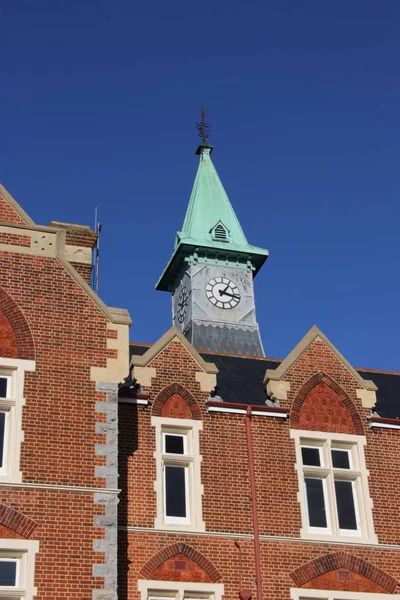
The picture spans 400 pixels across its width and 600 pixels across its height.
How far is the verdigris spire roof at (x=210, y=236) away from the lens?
56531 millimetres

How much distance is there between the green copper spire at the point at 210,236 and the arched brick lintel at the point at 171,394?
34.5 metres

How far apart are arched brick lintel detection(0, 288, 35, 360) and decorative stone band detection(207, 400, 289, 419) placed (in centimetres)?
489

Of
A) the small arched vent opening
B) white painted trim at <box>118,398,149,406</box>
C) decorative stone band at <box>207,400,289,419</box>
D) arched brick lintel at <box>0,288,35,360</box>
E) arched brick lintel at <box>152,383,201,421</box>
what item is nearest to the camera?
arched brick lintel at <box>0,288,35,360</box>

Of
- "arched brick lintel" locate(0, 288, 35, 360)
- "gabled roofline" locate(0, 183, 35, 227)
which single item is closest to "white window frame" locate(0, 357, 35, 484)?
"arched brick lintel" locate(0, 288, 35, 360)

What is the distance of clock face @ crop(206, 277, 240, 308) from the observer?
2202 inches

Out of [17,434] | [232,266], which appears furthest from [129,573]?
[232,266]

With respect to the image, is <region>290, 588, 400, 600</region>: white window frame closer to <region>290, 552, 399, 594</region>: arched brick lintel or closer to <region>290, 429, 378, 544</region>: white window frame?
<region>290, 552, 399, 594</region>: arched brick lintel

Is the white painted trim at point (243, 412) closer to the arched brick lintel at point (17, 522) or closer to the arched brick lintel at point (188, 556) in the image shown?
the arched brick lintel at point (188, 556)

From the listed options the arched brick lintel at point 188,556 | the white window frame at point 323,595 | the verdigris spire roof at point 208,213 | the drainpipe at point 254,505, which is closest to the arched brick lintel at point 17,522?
the arched brick lintel at point 188,556

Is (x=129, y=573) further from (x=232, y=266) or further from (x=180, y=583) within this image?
(x=232, y=266)

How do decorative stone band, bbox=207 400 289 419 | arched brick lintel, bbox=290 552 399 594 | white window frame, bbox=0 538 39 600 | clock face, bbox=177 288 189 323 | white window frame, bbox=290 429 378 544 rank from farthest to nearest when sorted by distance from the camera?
clock face, bbox=177 288 189 323, decorative stone band, bbox=207 400 289 419, white window frame, bbox=290 429 378 544, arched brick lintel, bbox=290 552 399 594, white window frame, bbox=0 538 39 600

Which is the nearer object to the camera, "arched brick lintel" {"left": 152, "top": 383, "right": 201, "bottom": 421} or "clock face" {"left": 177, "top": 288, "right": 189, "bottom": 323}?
"arched brick lintel" {"left": 152, "top": 383, "right": 201, "bottom": 421}

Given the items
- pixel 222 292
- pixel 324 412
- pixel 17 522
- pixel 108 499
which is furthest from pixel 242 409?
pixel 222 292

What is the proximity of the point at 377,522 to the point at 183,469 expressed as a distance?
15.5 ft
